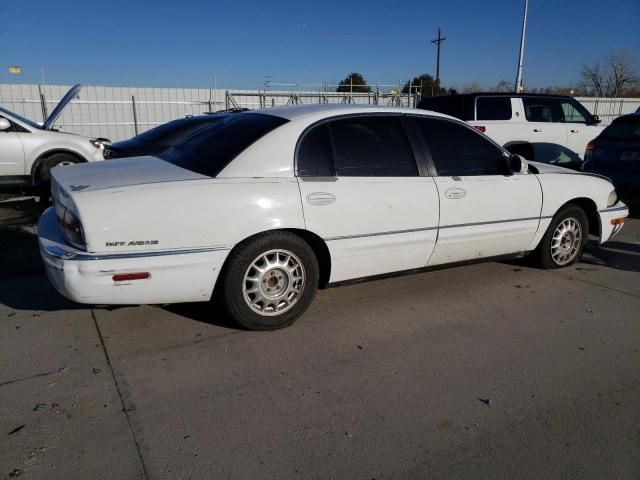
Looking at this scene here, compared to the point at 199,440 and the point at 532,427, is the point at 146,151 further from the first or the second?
the point at 532,427

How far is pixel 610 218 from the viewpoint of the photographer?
17.1ft

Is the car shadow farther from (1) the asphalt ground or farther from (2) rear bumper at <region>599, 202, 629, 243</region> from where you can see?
(2) rear bumper at <region>599, 202, 629, 243</region>

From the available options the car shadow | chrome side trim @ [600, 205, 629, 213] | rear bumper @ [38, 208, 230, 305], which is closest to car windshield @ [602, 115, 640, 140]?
chrome side trim @ [600, 205, 629, 213]

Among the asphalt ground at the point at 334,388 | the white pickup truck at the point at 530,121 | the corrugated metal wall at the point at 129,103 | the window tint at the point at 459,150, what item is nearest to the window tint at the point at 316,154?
the window tint at the point at 459,150

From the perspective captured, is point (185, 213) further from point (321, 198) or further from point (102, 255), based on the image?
point (321, 198)

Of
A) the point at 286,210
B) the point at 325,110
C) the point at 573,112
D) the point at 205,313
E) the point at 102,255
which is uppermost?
the point at 573,112

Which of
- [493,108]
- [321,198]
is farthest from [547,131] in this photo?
[321,198]

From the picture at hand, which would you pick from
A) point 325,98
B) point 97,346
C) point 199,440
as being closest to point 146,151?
point 97,346

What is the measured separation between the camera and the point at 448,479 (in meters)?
2.25

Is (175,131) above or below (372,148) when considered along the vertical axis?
above

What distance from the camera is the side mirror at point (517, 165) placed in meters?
4.44

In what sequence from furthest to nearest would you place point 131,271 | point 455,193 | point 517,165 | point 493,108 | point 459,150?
1. point 493,108
2. point 517,165
3. point 459,150
4. point 455,193
5. point 131,271

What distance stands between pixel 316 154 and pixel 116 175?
1.37 metres

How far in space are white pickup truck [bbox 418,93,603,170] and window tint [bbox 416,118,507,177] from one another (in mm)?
4715
